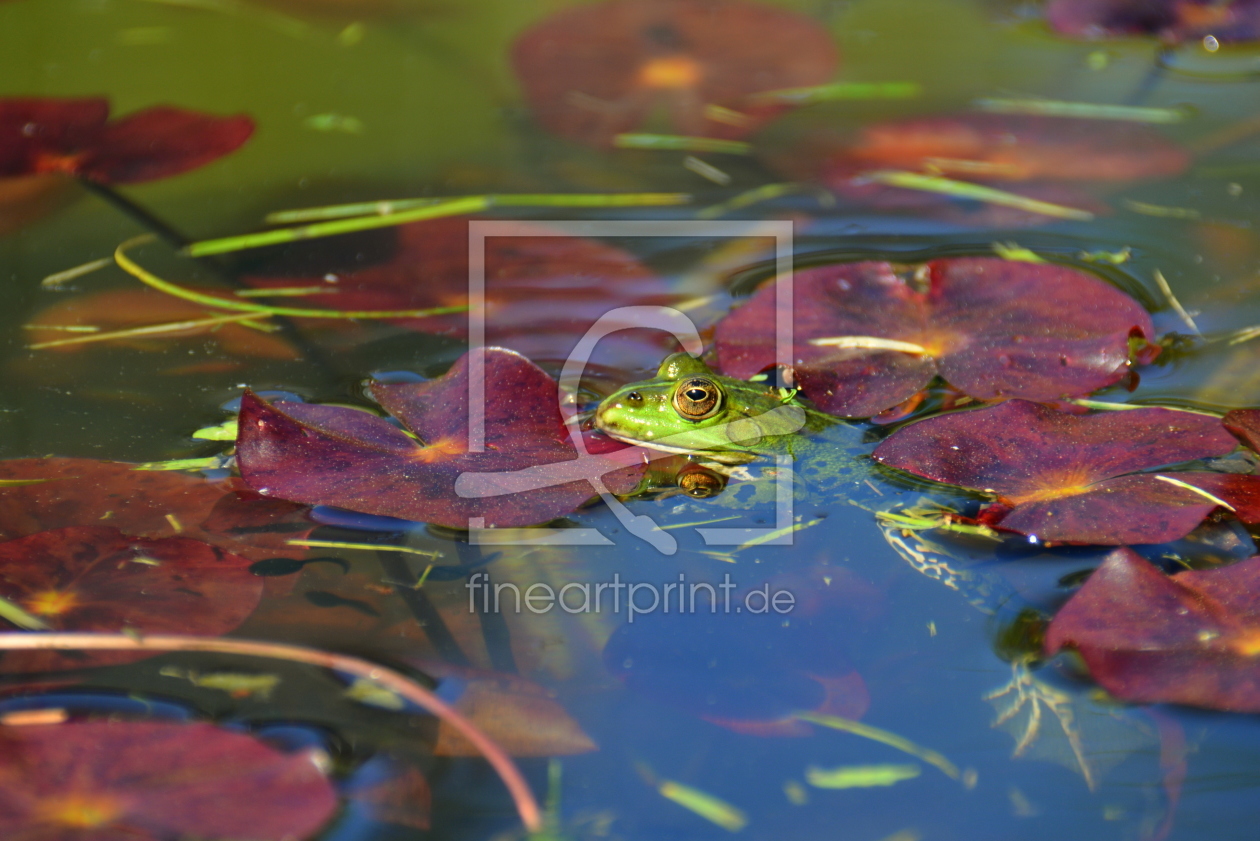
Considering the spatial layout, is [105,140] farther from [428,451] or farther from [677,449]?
[677,449]

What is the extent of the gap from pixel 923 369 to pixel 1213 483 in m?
0.70

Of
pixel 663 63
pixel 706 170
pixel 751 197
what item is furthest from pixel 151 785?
pixel 663 63

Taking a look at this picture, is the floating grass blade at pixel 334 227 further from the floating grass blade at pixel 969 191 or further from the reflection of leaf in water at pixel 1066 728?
the reflection of leaf in water at pixel 1066 728

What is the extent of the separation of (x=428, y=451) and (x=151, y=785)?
884mm

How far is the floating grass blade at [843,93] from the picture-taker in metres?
4.01

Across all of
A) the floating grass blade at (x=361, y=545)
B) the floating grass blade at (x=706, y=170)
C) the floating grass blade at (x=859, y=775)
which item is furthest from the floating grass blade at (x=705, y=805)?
the floating grass blade at (x=706, y=170)

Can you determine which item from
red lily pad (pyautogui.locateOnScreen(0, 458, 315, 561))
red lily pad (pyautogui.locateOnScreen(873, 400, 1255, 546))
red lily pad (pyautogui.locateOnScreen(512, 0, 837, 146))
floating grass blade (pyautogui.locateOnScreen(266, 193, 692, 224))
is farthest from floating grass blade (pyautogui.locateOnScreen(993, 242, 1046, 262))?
red lily pad (pyautogui.locateOnScreen(0, 458, 315, 561))

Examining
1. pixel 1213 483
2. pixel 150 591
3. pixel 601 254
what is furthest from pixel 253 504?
pixel 1213 483

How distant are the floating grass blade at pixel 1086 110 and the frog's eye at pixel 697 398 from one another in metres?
2.23

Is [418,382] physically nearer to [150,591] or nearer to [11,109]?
[150,591]

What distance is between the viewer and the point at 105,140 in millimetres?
3395

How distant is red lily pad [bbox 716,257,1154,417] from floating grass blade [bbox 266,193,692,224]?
2.30 ft

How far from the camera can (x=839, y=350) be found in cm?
261

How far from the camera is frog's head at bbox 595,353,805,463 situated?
242 cm
